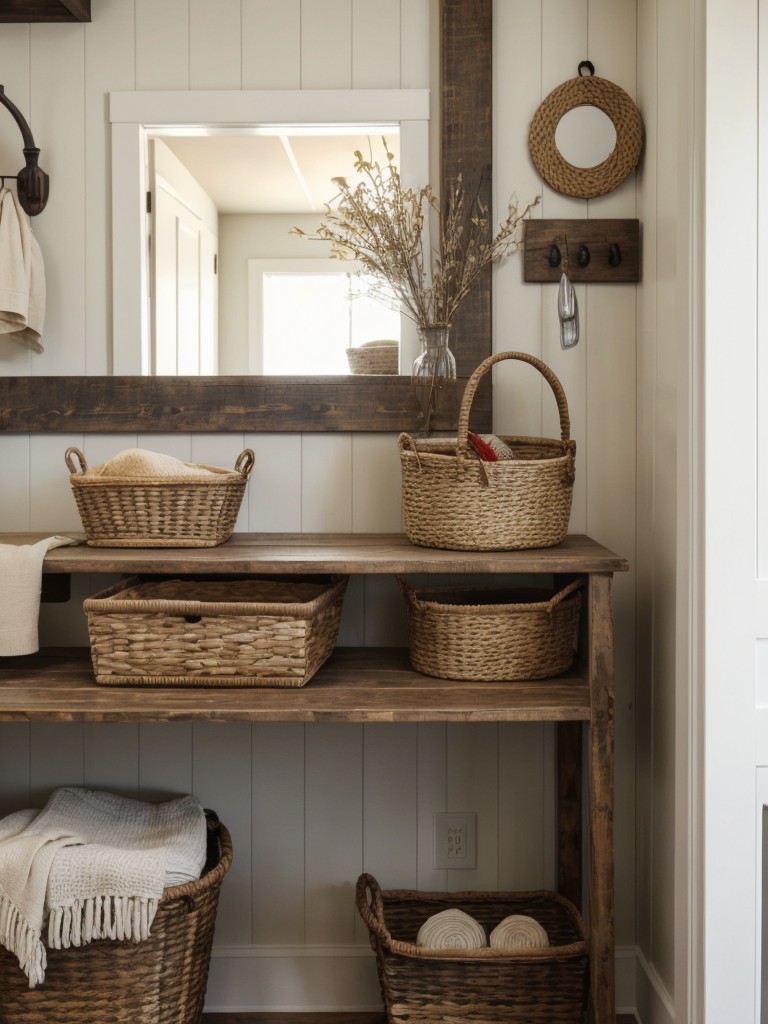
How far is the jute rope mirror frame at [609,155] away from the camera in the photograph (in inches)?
75.8

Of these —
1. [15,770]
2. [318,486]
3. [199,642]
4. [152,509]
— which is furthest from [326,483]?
[15,770]

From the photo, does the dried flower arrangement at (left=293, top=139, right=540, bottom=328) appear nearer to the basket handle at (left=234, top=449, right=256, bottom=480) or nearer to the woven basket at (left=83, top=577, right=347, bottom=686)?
the basket handle at (left=234, top=449, right=256, bottom=480)

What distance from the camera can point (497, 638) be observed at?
5.49ft

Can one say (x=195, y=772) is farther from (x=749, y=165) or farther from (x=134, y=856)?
(x=749, y=165)

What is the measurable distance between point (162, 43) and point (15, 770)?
1.62 m

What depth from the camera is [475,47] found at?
1917 mm

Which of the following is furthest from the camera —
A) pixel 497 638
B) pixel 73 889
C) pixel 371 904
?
pixel 371 904

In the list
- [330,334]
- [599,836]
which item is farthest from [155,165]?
[599,836]

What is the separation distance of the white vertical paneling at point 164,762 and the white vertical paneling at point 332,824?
10.6 inches

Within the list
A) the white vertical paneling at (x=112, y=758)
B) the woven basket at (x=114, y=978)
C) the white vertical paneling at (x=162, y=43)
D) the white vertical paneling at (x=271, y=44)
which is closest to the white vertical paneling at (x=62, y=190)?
the white vertical paneling at (x=162, y=43)

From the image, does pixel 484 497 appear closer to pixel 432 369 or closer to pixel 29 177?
pixel 432 369

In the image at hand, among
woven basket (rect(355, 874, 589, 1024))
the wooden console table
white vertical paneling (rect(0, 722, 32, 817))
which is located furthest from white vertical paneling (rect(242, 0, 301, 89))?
woven basket (rect(355, 874, 589, 1024))

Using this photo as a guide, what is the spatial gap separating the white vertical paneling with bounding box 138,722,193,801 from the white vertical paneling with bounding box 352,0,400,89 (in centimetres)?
146

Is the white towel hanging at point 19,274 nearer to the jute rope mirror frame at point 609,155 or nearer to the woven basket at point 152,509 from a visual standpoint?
the woven basket at point 152,509
